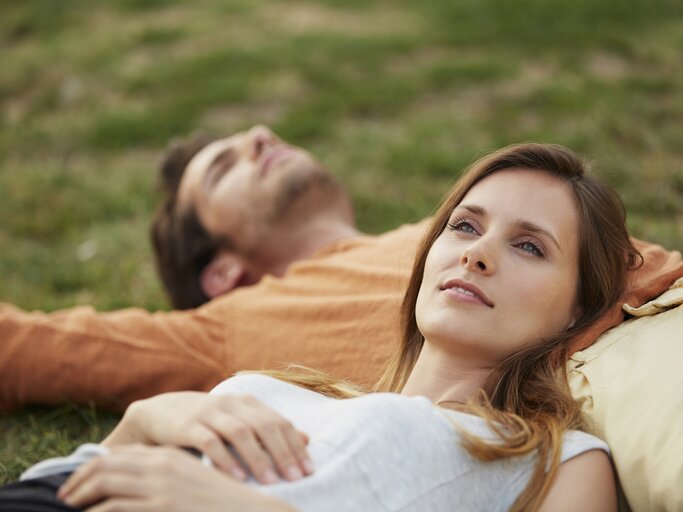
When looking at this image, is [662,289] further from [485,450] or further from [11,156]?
[11,156]

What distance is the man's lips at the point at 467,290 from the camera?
2.39 m

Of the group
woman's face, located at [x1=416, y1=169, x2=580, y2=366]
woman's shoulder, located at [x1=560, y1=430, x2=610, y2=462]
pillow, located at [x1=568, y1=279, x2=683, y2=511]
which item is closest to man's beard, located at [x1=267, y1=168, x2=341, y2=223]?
woman's face, located at [x1=416, y1=169, x2=580, y2=366]

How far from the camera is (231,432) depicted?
210 centimetres

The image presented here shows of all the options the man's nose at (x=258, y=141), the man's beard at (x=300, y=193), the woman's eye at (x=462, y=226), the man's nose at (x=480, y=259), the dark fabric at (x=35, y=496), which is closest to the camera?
the dark fabric at (x=35, y=496)

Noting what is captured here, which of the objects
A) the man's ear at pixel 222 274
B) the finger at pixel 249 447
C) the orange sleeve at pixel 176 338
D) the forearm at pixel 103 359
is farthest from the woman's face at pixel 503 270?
the man's ear at pixel 222 274

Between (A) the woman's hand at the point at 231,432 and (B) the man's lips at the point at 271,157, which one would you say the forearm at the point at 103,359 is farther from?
(A) the woman's hand at the point at 231,432

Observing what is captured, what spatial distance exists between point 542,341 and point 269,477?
0.90 meters

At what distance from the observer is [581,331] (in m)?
2.60

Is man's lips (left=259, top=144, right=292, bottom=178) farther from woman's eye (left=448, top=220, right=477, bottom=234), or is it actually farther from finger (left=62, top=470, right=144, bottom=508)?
finger (left=62, top=470, right=144, bottom=508)

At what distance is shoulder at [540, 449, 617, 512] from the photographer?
2109 millimetres

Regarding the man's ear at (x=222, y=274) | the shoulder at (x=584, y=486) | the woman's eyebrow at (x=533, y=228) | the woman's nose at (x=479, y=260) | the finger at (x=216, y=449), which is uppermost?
the woman's eyebrow at (x=533, y=228)

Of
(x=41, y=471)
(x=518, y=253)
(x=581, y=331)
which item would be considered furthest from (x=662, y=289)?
(x=41, y=471)

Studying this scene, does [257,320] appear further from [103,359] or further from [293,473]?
[293,473]

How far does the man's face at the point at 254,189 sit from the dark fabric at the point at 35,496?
221cm
